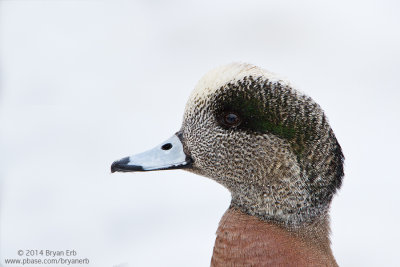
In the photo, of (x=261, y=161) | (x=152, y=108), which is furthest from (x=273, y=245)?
(x=152, y=108)

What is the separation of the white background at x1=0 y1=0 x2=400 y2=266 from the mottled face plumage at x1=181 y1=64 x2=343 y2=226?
893 millimetres

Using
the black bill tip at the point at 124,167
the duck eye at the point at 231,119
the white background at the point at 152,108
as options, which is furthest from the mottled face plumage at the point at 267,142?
the white background at the point at 152,108

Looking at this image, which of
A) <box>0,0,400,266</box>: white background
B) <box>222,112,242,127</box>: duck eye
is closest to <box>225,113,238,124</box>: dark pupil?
<box>222,112,242,127</box>: duck eye

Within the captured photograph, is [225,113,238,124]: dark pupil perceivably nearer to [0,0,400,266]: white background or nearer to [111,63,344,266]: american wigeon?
[111,63,344,266]: american wigeon

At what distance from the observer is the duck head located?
1082 millimetres

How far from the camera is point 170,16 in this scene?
3.32 metres

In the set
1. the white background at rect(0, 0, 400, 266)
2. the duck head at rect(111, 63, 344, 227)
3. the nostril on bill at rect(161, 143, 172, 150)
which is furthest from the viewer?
the white background at rect(0, 0, 400, 266)

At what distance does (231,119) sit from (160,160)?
0.16 m

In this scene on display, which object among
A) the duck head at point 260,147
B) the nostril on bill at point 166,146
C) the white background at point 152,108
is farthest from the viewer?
the white background at point 152,108

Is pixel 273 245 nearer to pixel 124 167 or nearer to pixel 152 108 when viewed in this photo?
pixel 124 167

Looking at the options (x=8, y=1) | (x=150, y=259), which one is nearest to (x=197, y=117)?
(x=150, y=259)

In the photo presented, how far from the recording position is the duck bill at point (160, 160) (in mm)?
1154

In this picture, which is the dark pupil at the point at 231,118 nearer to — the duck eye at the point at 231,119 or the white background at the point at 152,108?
the duck eye at the point at 231,119

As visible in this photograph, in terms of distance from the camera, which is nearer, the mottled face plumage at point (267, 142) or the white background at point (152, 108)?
the mottled face plumage at point (267, 142)
